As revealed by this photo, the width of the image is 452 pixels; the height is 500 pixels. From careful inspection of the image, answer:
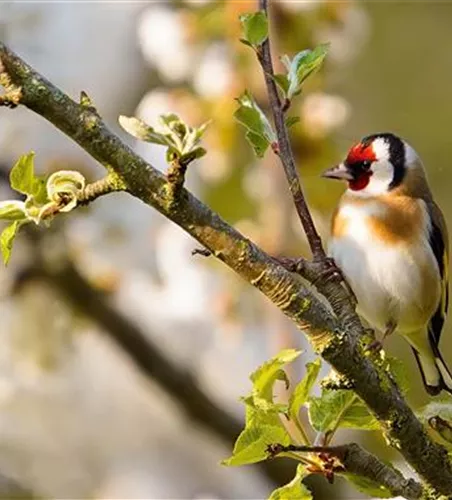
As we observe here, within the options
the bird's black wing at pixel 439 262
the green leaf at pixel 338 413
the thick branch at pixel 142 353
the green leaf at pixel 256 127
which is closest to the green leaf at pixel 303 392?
the green leaf at pixel 338 413

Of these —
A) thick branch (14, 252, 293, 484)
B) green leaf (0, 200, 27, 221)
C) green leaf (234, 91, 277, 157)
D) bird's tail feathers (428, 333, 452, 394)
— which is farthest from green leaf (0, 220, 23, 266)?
thick branch (14, 252, 293, 484)

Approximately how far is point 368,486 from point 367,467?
2 cm

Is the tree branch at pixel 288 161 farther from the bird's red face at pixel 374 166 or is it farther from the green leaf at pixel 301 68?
the bird's red face at pixel 374 166

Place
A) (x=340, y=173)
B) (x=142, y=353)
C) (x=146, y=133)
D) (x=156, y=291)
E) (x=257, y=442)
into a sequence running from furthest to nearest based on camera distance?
(x=156, y=291) → (x=142, y=353) → (x=340, y=173) → (x=257, y=442) → (x=146, y=133)

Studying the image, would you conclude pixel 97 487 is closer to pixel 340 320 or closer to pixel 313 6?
pixel 313 6

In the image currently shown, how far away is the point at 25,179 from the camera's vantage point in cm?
70

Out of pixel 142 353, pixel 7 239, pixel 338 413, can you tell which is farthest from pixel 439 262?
pixel 7 239

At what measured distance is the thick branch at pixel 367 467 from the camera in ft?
2.48

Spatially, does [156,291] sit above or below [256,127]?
above

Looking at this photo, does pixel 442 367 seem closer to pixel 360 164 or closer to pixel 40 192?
pixel 360 164

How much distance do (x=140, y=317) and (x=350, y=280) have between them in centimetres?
84

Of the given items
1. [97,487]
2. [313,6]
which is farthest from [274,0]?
[97,487]

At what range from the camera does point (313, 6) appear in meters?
2.05

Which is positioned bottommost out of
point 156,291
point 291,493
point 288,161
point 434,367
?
point 291,493
